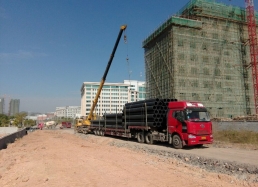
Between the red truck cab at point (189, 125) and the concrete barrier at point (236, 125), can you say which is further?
the concrete barrier at point (236, 125)

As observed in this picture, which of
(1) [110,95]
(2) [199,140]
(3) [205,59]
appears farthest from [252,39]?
(1) [110,95]

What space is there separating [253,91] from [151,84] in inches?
A: 901

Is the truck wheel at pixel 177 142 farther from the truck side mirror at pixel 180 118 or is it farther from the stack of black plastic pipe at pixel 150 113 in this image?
the stack of black plastic pipe at pixel 150 113

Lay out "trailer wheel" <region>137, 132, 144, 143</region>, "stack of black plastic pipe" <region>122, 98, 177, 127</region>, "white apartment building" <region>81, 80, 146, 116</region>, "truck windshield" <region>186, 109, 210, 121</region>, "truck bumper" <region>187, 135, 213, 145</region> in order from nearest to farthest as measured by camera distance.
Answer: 1. "truck bumper" <region>187, 135, 213, 145</region>
2. "truck windshield" <region>186, 109, 210, 121</region>
3. "stack of black plastic pipe" <region>122, 98, 177, 127</region>
4. "trailer wheel" <region>137, 132, 144, 143</region>
5. "white apartment building" <region>81, 80, 146, 116</region>

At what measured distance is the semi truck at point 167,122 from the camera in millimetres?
13648

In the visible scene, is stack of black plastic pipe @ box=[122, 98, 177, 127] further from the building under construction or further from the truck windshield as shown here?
the building under construction

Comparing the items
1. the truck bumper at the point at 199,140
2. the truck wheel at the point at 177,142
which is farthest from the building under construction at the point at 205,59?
the truck bumper at the point at 199,140

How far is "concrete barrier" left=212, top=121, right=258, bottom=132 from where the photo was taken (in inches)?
791

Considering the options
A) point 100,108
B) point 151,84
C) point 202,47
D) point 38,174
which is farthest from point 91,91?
point 38,174

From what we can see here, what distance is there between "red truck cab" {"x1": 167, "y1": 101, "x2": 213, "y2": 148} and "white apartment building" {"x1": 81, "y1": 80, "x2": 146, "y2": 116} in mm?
115280

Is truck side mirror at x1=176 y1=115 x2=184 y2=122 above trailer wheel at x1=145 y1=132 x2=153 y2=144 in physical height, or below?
above

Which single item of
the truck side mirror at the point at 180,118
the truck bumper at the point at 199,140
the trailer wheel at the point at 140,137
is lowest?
the trailer wheel at the point at 140,137

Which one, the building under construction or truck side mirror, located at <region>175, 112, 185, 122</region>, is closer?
truck side mirror, located at <region>175, 112, 185, 122</region>

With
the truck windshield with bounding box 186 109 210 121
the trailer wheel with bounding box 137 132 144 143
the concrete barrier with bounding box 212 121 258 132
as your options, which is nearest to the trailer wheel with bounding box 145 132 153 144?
the trailer wheel with bounding box 137 132 144 143
